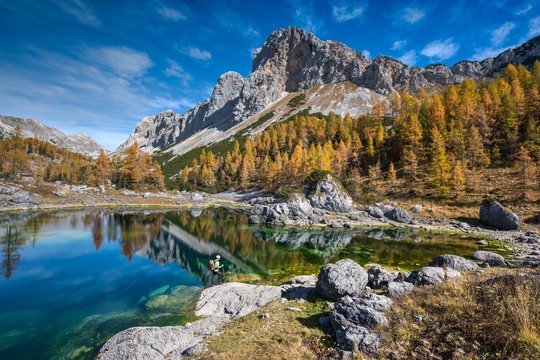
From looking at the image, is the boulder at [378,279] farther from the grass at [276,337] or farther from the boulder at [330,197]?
the boulder at [330,197]

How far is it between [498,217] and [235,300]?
54353 mm

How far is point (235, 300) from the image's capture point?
18.5 m

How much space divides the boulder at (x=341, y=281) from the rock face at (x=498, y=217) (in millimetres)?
48045

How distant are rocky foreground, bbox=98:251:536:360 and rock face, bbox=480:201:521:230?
36.1 meters

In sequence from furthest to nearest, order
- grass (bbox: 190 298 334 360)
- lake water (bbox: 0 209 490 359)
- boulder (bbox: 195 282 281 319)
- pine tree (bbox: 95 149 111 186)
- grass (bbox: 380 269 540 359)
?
pine tree (bbox: 95 149 111 186) → lake water (bbox: 0 209 490 359) → boulder (bbox: 195 282 281 319) → grass (bbox: 190 298 334 360) → grass (bbox: 380 269 540 359)

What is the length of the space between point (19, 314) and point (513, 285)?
2952 cm

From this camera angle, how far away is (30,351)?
14.8 m

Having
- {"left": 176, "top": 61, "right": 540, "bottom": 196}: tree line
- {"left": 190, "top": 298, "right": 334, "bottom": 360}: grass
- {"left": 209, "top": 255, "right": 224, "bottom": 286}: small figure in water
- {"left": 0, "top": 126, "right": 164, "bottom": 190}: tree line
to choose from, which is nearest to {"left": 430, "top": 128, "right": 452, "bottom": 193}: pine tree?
{"left": 176, "top": 61, "right": 540, "bottom": 196}: tree line

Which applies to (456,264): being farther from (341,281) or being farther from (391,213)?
(391,213)

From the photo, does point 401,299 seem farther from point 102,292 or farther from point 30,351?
point 102,292

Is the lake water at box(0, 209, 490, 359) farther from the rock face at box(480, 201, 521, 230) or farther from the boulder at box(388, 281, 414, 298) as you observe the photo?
the boulder at box(388, 281, 414, 298)

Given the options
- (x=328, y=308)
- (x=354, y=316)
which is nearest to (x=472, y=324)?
(x=354, y=316)

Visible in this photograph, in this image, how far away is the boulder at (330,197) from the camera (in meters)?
72.6

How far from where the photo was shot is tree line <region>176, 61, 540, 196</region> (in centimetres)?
6938
